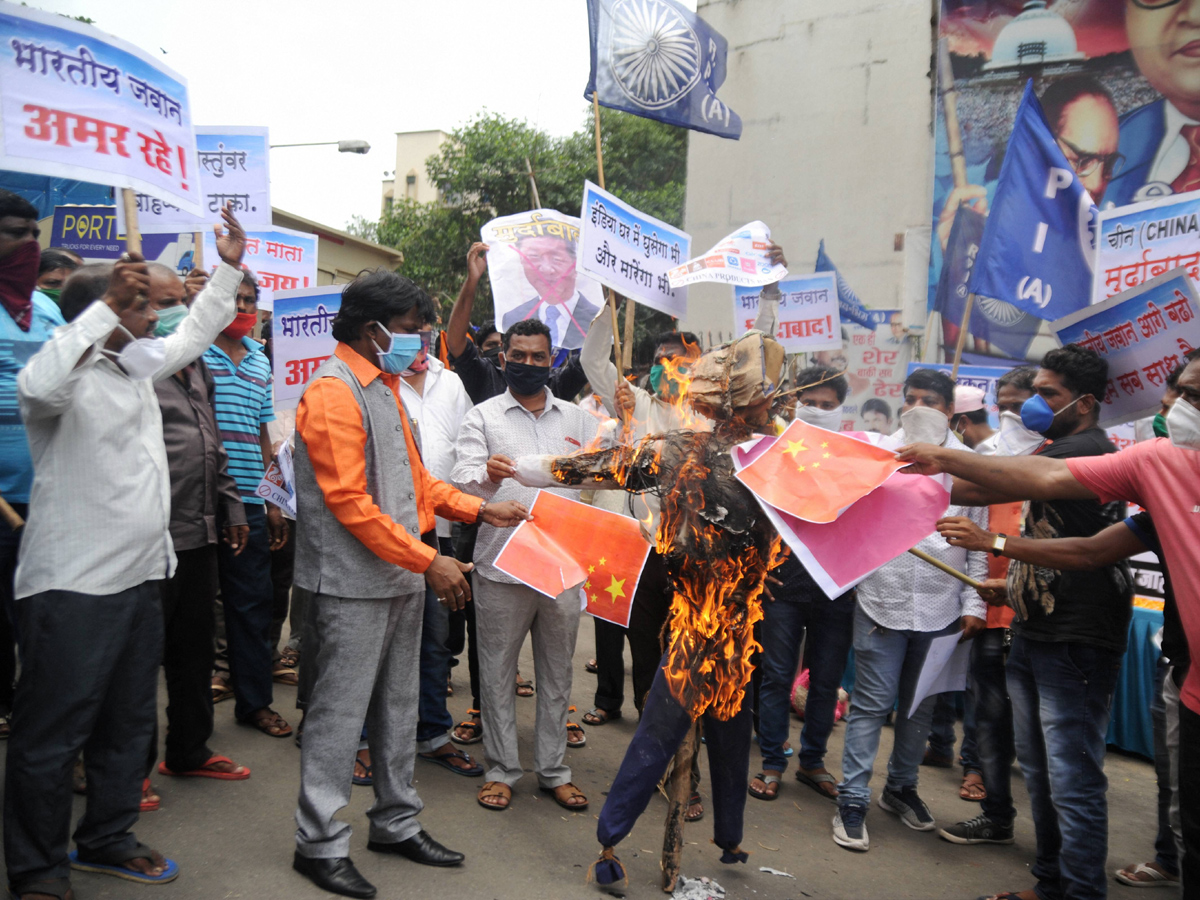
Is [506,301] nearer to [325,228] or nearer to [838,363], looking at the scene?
[838,363]

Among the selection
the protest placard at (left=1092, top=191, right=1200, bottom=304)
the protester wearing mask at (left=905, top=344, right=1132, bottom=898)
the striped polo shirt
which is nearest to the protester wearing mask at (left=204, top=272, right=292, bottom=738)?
the striped polo shirt

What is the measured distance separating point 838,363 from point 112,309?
36.4 feet

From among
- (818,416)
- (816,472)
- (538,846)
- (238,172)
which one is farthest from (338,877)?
(238,172)

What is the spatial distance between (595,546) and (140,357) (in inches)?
81.5

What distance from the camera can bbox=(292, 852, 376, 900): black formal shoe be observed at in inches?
134

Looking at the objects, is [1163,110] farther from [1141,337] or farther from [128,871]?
[128,871]

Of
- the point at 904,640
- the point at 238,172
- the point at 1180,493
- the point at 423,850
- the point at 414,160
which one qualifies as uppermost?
the point at 414,160

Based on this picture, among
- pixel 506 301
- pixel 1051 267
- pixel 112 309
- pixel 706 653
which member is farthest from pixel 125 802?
pixel 1051 267

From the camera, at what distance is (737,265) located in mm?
6215

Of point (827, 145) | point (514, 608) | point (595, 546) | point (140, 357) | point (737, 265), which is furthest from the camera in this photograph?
point (827, 145)

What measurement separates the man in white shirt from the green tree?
1719 cm

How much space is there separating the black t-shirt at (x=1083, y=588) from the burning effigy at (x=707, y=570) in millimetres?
1247

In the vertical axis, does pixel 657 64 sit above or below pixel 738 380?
above

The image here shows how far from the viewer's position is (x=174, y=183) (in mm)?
4047
